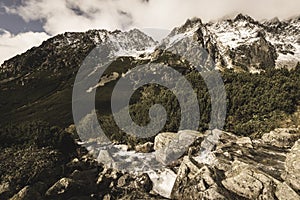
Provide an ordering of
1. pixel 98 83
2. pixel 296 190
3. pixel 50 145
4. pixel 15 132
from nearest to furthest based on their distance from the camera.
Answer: pixel 296 190, pixel 50 145, pixel 15 132, pixel 98 83

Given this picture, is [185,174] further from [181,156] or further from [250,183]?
[181,156]

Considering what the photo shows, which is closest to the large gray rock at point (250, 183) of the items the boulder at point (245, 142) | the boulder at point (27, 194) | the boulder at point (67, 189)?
the boulder at point (245, 142)

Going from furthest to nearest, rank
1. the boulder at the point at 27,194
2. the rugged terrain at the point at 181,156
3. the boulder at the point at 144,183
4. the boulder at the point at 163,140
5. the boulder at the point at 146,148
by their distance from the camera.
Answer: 1. the boulder at the point at 146,148
2. the boulder at the point at 163,140
3. the boulder at the point at 144,183
4. the boulder at the point at 27,194
5. the rugged terrain at the point at 181,156

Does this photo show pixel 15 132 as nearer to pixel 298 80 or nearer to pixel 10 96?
pixel 298 80

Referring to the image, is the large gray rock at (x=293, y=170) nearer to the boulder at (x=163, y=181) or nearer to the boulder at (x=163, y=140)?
the boulder at (x=163, y=181)

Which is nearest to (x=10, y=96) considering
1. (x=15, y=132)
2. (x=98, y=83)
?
(x=98, y=83)

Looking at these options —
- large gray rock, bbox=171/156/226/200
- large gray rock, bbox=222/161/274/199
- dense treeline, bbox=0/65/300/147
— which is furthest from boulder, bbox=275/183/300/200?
dense treeline, bbox=0/65/300/147

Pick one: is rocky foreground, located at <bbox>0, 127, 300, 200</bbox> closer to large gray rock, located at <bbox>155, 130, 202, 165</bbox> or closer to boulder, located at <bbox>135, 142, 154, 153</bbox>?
boulder, located at <bbox>135, 142, 154, 153</bbox>

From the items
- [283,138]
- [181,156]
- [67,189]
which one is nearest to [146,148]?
[181,156]
